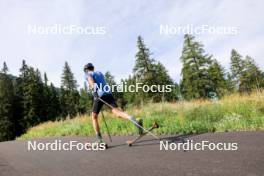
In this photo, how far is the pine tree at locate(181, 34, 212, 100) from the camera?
48125 mm

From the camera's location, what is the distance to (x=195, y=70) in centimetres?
4891

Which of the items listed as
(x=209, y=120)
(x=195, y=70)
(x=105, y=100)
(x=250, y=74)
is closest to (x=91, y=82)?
(x=105, y=100)

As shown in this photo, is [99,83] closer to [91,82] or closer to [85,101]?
[91,82]

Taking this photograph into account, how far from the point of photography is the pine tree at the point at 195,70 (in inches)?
1895

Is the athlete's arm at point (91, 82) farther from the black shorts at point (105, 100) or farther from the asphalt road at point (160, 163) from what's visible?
the asphalt road at point (160, 163)

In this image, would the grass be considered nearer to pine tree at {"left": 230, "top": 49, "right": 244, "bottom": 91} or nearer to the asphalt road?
the asphalt road

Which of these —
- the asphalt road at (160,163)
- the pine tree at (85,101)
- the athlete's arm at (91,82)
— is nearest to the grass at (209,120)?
the asphalt road at (160,163)

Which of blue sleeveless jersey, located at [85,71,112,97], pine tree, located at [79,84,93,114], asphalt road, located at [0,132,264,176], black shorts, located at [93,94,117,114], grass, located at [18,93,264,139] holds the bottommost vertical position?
asphalt road, located at [0,132,264,176]

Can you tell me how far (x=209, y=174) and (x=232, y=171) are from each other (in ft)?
0.99

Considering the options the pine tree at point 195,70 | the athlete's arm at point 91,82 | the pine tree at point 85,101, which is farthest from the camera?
the pine tree at point 85,101

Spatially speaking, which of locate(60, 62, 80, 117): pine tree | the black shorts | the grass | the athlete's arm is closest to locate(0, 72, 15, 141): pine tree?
locate(60, 62, 80, 117): pine tree

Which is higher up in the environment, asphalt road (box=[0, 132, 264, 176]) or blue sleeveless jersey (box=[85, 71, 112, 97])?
blue sleeveless jersey (box=[85, 71, 112, 97])

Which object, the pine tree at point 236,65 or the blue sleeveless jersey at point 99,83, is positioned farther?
the pine tree at point 236,65

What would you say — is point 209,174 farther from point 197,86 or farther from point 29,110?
point 29,110
